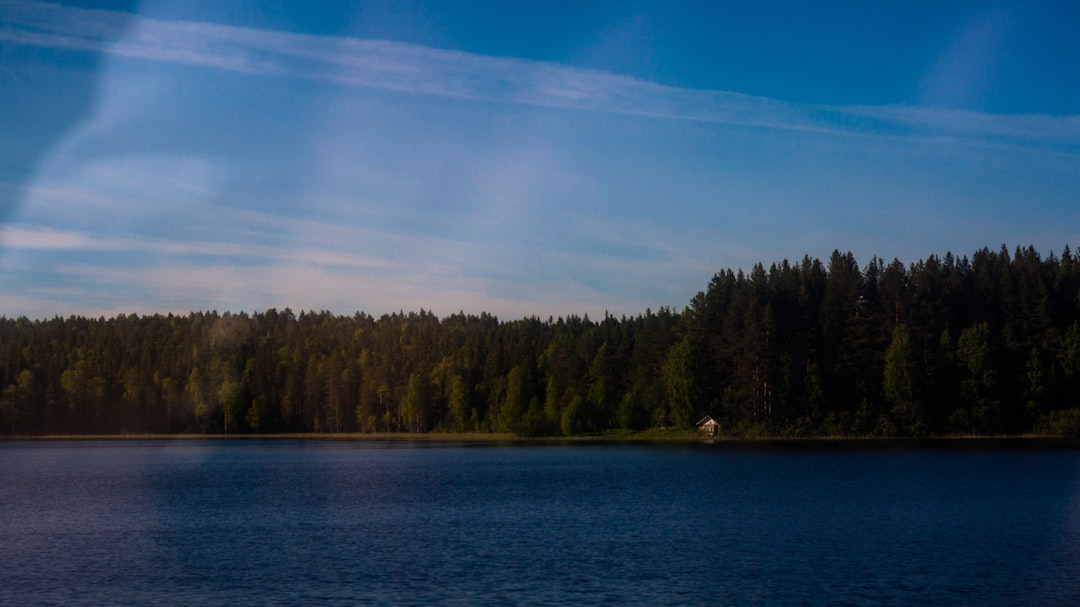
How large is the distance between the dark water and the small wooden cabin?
143 ft

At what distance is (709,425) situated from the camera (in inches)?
4953

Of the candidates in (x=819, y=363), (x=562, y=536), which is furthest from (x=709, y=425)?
(x=562, y=536)

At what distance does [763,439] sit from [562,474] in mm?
54321

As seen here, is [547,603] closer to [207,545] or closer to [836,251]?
[207,545]

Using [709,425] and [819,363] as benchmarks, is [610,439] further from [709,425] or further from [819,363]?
[819,363]

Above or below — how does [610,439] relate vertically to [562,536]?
above

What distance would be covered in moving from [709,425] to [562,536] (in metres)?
85.9

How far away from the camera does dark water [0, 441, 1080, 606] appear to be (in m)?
30.9

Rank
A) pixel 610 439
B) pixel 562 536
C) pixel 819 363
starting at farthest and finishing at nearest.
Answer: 1. pixel 610 439
2. pixel 819 363
3. pixel 562 536

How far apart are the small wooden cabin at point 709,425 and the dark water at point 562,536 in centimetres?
4354

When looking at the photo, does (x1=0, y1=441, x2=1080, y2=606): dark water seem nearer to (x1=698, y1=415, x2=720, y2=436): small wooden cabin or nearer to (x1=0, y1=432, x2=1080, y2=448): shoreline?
(x1=0, y1=432, x2=1080, y2=448): shoreline

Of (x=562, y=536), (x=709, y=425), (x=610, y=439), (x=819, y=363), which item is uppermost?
(x=819, y=363)

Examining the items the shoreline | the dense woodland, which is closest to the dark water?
the shoreline

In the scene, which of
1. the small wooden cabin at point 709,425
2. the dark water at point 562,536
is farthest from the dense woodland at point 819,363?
the dark water at point 562,536
